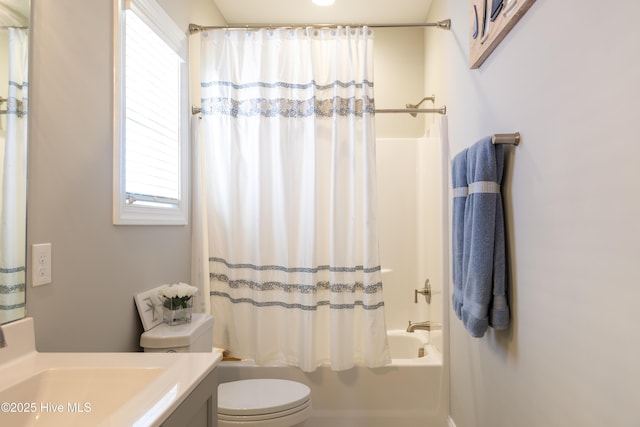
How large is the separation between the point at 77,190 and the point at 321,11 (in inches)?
86.3

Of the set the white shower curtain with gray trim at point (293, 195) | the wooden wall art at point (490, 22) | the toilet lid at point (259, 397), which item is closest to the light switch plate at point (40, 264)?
the toilet lid at point (259, 397)

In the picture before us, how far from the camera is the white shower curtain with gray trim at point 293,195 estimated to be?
2.16 meters

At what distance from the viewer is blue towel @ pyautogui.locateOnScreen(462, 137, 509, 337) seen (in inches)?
52.6

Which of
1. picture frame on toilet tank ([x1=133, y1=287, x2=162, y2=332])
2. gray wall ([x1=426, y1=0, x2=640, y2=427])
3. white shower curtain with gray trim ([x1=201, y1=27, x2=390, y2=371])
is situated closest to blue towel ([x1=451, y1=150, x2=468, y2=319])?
gray wall ([x1=426, y1=0, x2=640, y2=427])

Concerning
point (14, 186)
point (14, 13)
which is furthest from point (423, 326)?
point (14, 13)

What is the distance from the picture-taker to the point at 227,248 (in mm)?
2221

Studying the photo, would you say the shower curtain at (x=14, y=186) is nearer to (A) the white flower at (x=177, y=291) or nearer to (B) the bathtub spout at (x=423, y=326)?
(A) the white flower at (x=177, y=291)

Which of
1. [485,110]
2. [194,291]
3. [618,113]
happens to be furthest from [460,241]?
[194,291]

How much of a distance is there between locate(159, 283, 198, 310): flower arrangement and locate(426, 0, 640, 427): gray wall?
4.13ft

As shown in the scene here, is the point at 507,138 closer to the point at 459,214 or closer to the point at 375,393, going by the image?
the point at 459,214

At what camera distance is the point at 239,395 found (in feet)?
5.84

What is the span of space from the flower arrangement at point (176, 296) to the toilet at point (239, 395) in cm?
9

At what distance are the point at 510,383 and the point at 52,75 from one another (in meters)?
1.74

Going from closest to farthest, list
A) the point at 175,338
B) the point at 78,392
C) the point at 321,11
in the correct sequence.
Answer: the point at 78,392 → the point at 175,338 → the point at 321,11
